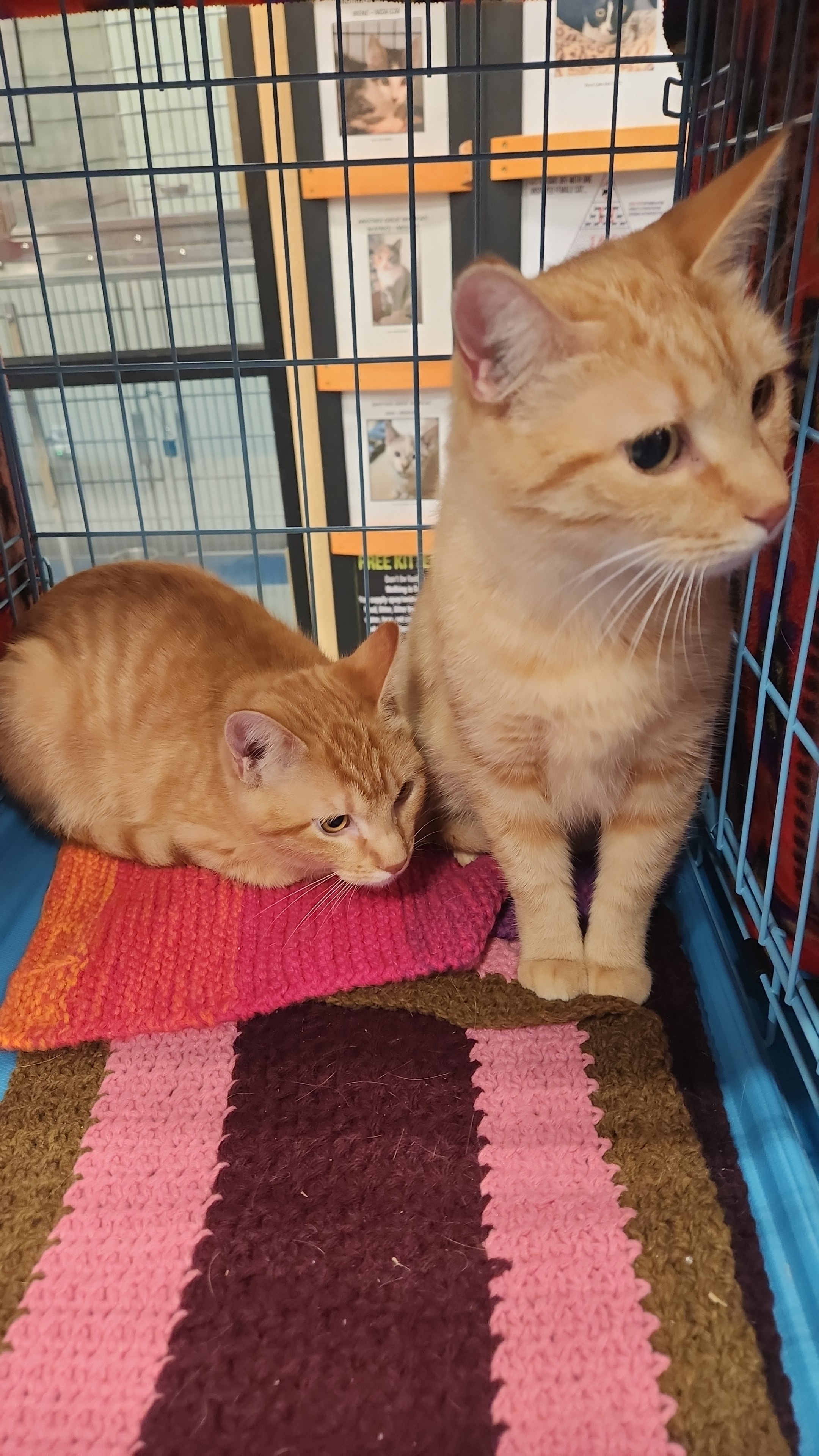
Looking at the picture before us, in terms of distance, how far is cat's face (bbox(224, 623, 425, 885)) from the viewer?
3.60 feet

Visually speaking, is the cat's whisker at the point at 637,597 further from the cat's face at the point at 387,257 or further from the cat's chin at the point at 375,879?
the cat's face at the point at 387,257

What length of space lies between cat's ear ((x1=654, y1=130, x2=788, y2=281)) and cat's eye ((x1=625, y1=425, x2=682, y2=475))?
0.19 m

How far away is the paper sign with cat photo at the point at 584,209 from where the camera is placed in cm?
184

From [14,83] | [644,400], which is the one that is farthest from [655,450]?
[14,83]

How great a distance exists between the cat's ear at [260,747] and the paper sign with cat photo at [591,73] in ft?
5.15

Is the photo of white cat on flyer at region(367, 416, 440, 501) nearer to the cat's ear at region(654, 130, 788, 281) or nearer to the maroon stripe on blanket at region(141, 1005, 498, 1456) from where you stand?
the cat's ear at region(654, 130, 788, 281)

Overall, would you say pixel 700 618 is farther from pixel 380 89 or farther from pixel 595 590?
pixel 380 89

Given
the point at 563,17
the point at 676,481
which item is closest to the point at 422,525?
the point at 676,481

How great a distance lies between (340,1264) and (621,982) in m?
0.42

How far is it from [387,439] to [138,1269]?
169cm

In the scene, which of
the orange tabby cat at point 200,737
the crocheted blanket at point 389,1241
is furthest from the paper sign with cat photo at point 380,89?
the crocheted blanket at point 389,1241

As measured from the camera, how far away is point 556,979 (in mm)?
1018

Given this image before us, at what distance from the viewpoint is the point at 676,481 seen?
75cm

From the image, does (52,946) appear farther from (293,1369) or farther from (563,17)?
(563,17)
